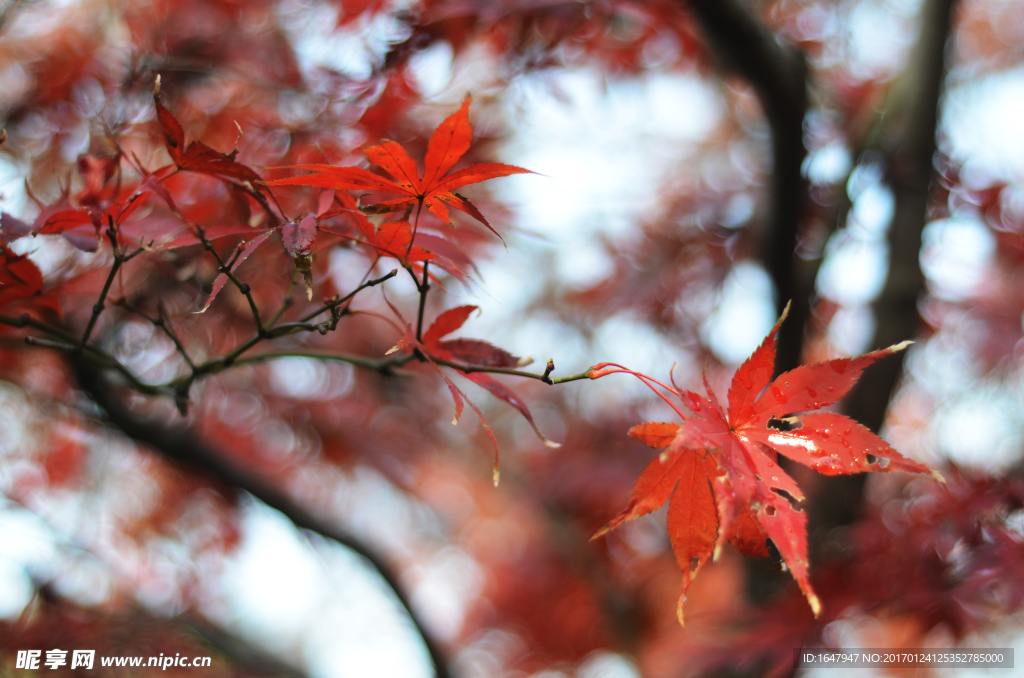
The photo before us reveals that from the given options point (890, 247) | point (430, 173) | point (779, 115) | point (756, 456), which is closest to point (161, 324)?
point (430, 173)

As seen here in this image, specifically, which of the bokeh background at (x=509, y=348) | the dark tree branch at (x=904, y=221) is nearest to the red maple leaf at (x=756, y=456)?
the bokeh background at (x=509, y=348)

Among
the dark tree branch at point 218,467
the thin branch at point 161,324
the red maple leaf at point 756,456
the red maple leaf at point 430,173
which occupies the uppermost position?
the red maple leaf at point 430,173

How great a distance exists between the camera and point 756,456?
588 millimetres

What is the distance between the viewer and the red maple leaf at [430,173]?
56 centimetres

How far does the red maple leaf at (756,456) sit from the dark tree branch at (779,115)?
989 mm

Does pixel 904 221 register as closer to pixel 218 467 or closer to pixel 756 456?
pixel 756 456

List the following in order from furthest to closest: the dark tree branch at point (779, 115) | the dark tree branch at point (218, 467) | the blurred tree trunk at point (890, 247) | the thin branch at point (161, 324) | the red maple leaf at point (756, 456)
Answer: the blurred tree trunk at point (890, 247) → the dark tree branch at point (218, 467) → the dark tree branch at point (779, 115) → the thin branch at point (161, 324) → the red maple leaf at point (756, 456)

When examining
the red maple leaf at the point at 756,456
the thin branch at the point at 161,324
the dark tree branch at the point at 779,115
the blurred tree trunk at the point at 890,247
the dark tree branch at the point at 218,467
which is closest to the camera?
the red maple leaf at the point at 756,456

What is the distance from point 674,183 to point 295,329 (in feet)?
10.9

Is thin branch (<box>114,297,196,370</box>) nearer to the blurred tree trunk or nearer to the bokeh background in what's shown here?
the bokeh background

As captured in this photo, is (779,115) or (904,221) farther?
(904,221)

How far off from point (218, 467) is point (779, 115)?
68.0 inches

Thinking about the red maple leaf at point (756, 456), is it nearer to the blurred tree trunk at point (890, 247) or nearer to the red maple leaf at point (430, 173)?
the red maple leaf at point (430, 173)

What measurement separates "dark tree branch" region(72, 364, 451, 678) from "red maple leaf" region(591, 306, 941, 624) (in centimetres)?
133
